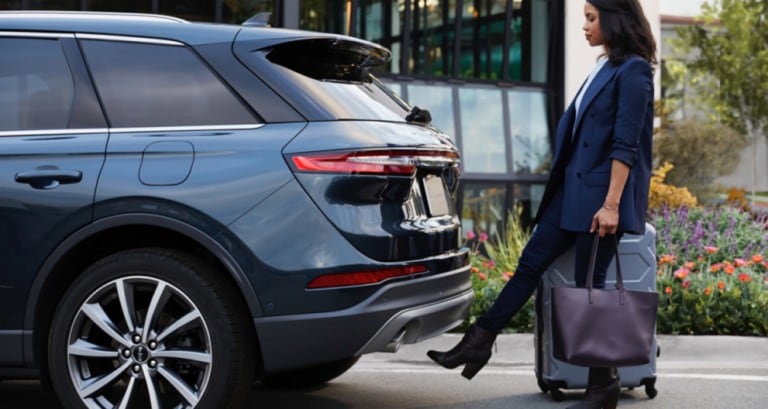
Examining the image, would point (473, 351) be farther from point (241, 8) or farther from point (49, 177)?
point (241, 8)

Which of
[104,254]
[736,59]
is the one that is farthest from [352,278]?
[736,59]

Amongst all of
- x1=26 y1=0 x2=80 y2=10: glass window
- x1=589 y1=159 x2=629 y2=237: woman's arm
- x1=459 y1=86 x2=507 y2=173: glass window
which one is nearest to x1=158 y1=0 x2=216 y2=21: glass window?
x1=26 y1=0 x2=80 y2=10: glass window

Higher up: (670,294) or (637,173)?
(637,173)

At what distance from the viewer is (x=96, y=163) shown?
15.7 feet

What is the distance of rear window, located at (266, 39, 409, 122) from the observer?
4.89 meters

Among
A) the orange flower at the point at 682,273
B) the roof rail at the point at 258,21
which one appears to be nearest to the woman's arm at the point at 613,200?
the roof rail at the point at 258,21

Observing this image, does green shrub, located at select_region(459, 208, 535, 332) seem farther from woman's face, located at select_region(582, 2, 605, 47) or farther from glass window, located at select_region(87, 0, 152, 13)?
glass window, located at select_region(87, 0, 152, 13)

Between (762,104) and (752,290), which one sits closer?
(752,290)

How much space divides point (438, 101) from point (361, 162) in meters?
14.3

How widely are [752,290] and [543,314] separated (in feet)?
9.17

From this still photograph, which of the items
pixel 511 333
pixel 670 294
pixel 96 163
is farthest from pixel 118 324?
pixel 670 294

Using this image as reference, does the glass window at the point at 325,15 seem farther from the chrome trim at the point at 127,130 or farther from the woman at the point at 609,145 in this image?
the chrome trim at the point at 127,130

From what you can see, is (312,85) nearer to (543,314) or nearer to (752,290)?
(543,314)

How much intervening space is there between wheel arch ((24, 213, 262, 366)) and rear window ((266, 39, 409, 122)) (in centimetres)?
72
